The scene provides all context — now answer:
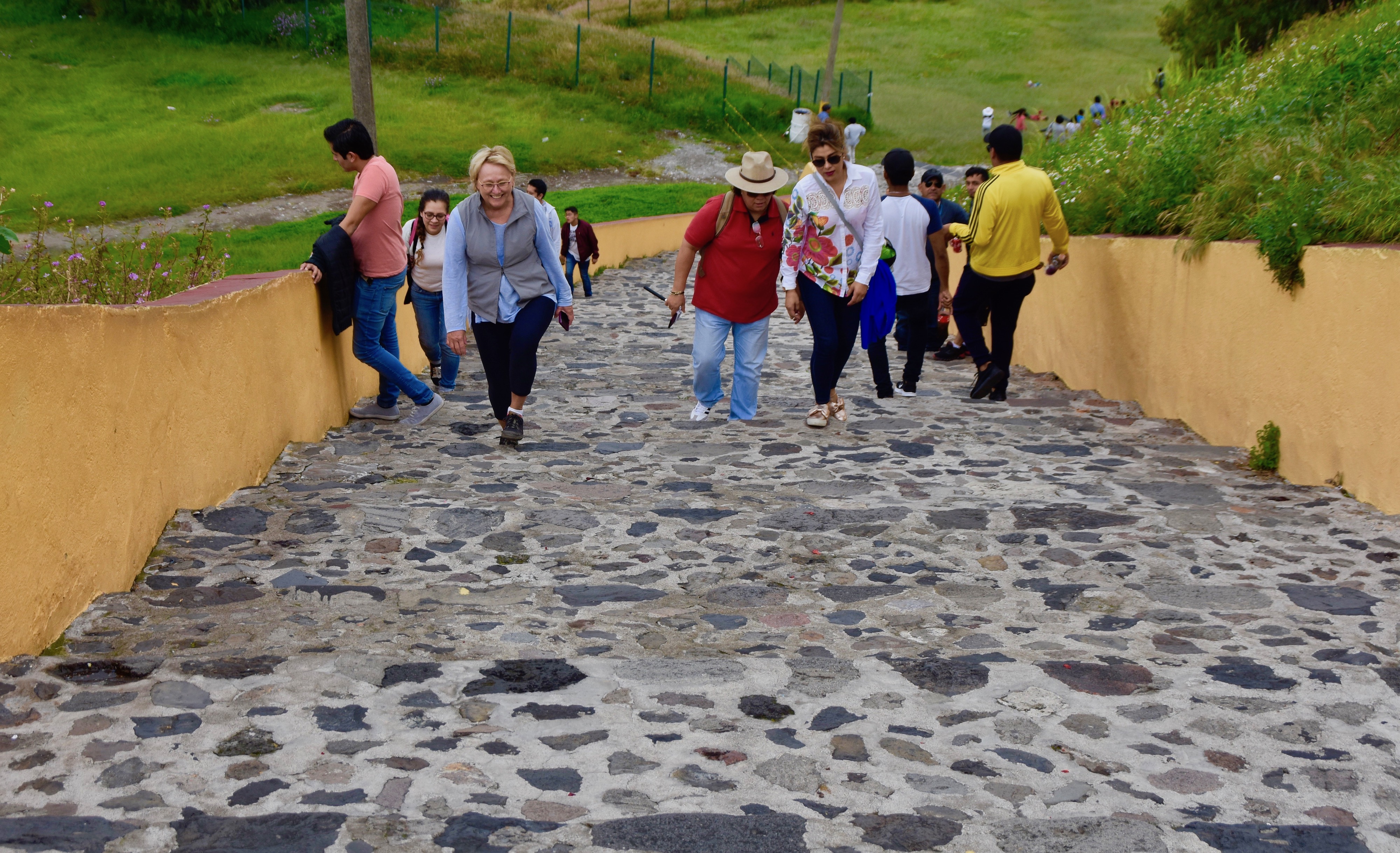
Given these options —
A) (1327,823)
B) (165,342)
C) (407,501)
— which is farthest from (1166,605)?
(165,342)

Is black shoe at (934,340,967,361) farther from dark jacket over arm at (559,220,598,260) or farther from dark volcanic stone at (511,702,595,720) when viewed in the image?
dark volcanic stone at (511,702,595,720)

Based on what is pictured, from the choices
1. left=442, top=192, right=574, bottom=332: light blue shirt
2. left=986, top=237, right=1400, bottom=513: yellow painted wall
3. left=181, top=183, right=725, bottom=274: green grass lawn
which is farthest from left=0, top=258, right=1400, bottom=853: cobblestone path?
left=181, top=183, right=725, bottom=274: green grass lawn

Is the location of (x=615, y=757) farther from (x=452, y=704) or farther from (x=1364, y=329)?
(x=1364, y=329)

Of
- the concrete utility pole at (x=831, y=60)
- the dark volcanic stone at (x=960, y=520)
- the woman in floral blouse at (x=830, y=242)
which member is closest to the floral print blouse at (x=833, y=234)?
the woman in floral blouse at (x=830, y=242)

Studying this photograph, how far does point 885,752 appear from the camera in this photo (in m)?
3.23

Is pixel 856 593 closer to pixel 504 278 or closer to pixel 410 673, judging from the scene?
pixel 410 673

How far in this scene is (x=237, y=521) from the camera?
218 inches

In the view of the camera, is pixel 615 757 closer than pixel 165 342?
Yes

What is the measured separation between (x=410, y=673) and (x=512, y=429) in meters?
3.92

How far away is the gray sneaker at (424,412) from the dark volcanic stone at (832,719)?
5594mm

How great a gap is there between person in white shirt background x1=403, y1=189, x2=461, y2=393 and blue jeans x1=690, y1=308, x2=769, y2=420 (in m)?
2.17

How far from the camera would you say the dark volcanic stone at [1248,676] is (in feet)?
12.0

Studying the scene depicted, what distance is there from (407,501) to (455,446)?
1.63m

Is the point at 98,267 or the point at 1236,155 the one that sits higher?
the point at 1236,155
